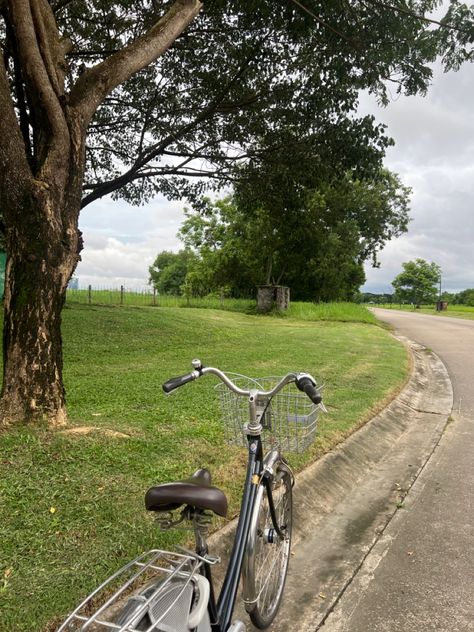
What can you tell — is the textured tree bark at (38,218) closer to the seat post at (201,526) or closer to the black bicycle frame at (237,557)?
the black bicycle frame at (237,557)

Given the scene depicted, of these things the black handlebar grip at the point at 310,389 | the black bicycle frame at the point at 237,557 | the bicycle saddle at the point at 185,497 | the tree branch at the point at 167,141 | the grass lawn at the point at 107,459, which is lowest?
the grass lawn at the point at 107,459

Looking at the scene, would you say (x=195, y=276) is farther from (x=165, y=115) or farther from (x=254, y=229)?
(x=165, y=115)

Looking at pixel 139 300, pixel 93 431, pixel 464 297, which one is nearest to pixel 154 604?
pixel 93 431

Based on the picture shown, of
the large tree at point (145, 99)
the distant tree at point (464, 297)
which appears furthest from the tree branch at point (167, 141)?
the distant tree at point (464, 297)

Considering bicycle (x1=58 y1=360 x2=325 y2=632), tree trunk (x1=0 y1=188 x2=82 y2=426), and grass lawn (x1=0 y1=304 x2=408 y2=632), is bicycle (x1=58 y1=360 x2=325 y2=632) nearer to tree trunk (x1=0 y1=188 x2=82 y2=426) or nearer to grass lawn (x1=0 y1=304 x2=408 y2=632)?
grass lawn (x1=0 y1=304 x2=408 y2=632)

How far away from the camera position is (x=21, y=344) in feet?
14.6

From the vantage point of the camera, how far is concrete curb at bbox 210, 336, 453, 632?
118 inches

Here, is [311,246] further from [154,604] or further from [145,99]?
[154,604]

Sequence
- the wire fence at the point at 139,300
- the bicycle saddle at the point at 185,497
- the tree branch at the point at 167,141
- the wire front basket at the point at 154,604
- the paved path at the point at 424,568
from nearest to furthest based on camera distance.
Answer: the wire front basket at the point at 154,604, the bicycle saddle at the point at 185,497, the paved path at the point at 424,568, the tree branch at the point at 167,141, the wire fence at the point at 139,300

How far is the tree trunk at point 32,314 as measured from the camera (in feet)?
14.5

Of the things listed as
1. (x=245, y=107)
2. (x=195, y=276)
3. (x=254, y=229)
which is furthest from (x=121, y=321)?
(x=195, y=276)

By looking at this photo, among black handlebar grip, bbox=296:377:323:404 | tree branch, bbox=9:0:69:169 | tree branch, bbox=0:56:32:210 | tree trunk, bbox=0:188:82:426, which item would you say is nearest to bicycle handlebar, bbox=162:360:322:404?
black handlebar grip, bbox=296:377:323:404

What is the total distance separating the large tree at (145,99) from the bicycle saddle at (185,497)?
3.09 meters

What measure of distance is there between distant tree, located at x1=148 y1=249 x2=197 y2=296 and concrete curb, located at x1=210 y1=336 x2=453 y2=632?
7764 cm
